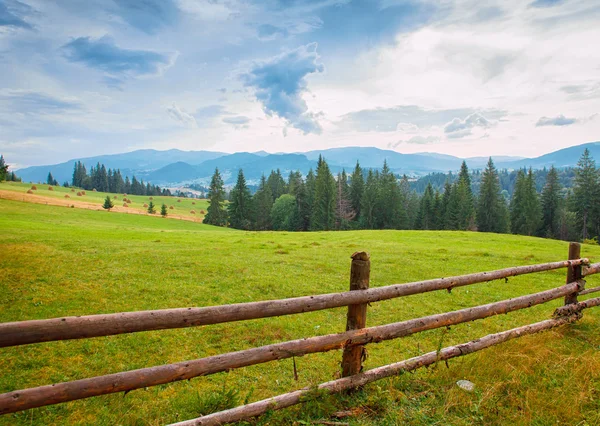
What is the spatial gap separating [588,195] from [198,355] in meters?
86.5

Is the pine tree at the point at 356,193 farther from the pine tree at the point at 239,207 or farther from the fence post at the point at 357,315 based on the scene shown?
the fence post at the point at 357,315

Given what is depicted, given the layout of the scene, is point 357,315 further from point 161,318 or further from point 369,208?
point 369,208

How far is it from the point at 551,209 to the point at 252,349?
97.5m

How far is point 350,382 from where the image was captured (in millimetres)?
5250

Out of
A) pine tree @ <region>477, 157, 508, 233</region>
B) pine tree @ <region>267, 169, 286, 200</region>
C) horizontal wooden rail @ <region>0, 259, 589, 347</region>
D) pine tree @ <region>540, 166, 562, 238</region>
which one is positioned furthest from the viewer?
pine tree @ <region>267, 169, 286, 200</region>

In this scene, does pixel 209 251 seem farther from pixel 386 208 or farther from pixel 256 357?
pixel 386 208

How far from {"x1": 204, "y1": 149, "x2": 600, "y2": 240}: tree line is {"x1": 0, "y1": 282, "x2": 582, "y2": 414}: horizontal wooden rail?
75345 mm

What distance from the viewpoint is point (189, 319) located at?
4.21m

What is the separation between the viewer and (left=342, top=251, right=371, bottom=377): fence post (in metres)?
5.38

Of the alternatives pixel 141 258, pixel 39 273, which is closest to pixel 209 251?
pixel 141 258

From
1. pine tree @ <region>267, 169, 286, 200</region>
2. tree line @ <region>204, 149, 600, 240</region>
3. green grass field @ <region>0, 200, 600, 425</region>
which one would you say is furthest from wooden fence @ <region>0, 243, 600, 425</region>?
pine tree @ <region>267, 169, 286, 200</region>

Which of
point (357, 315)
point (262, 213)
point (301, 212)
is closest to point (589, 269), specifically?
point (357, 315)

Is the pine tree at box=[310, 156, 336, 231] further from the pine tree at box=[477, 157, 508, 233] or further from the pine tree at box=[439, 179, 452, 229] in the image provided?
the pine tree at box=[477, 157, 508, 233]

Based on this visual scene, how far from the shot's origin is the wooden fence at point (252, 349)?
3461mm
